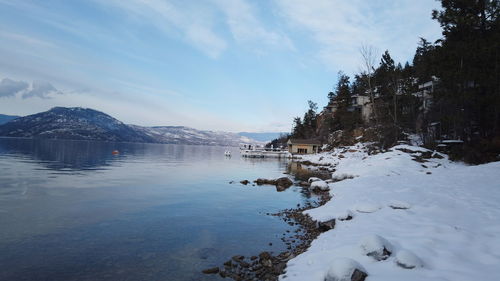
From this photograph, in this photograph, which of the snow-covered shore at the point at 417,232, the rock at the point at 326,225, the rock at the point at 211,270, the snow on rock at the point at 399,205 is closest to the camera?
the snow-covered shore at the point at 417,232

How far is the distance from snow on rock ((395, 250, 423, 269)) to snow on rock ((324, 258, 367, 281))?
1.02m

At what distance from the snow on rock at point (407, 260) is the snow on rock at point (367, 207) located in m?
6.71

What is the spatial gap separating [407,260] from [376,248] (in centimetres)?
97

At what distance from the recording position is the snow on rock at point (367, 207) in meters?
14.0

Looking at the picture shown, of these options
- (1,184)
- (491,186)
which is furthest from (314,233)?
(1,184)

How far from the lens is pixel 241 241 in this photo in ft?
43.8

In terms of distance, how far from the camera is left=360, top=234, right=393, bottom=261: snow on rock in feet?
26.3

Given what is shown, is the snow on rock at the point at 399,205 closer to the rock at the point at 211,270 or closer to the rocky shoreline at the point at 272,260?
the rocky shoreline at the point at 272,260

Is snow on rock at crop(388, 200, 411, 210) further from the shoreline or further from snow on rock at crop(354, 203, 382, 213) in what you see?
snow on rock at crop(354, 203, 382, 213)

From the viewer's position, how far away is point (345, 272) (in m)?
6.98

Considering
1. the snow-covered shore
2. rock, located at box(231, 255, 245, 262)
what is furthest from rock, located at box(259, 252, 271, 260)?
the snow-covered shore

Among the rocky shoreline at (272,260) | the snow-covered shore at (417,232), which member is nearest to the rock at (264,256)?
the rocky shoreline at (272,260)

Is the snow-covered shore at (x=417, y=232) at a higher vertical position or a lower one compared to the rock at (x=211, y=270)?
higher

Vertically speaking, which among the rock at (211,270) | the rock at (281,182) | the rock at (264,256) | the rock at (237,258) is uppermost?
the rock at (281,182)
